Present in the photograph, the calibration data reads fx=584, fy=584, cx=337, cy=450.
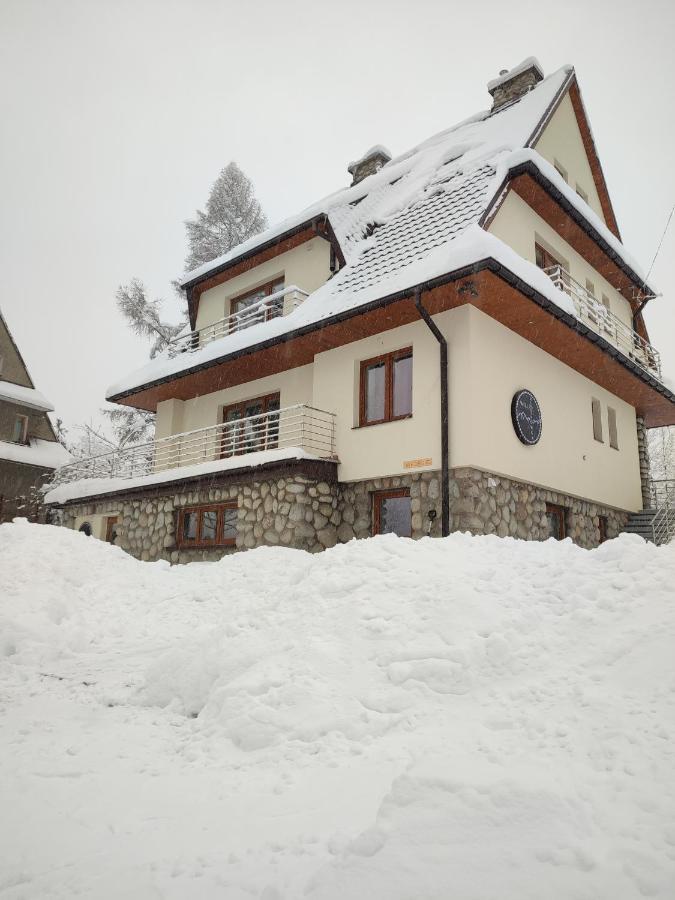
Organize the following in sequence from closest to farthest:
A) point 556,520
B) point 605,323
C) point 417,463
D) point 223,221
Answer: point 417,463, point 556,520, point 605,323, point 223,221

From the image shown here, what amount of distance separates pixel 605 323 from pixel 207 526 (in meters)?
10.9

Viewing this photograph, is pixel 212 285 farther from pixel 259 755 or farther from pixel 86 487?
pixel 259 755

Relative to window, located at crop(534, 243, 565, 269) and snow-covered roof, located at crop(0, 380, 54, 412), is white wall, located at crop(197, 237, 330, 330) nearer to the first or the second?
window, located at crop(534, 243, 565, 269)

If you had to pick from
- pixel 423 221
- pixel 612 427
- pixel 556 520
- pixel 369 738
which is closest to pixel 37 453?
pixel 423 221

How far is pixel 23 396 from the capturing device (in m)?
23.6

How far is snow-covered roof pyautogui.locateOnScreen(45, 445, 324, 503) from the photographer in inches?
454

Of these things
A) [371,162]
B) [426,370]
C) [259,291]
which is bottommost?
[426,370]

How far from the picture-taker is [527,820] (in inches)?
98.2

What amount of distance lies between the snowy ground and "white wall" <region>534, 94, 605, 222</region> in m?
11.8

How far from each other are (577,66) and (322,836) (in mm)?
19091

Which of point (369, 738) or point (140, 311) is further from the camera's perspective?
point (140, 311)

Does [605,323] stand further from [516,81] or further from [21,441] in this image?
[21,441]

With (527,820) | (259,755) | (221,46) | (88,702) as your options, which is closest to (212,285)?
(88,702)

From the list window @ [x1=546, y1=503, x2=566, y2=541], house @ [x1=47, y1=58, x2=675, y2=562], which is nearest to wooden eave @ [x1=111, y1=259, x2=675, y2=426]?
house @ [x1=47, y1=58, x2=675, y2=562]
